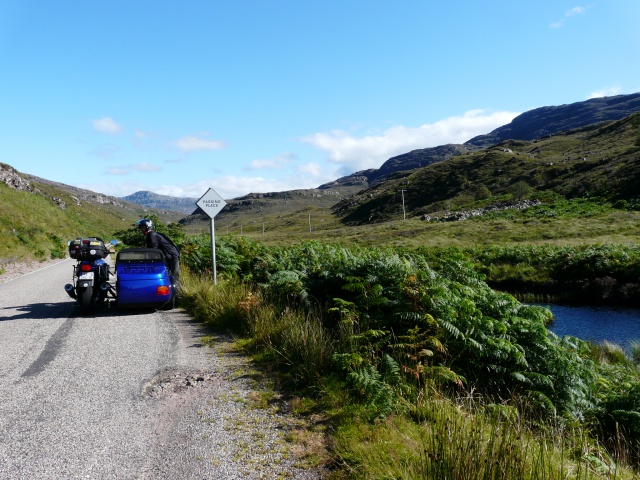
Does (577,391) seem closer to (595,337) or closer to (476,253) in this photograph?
(595,337)

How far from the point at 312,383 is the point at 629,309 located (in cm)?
1936

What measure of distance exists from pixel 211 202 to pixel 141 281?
3.24 metres

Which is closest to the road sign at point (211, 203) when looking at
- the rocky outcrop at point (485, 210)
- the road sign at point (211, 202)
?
the road sign at point (211, 202)

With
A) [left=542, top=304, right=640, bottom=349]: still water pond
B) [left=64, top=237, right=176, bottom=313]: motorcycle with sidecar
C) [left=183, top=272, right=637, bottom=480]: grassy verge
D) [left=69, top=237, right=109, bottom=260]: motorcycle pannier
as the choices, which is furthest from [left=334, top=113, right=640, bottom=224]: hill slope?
[left=69, top=237, right=109, bottom=260]: motorcycle pannier

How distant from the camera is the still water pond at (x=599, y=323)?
49.6 ft

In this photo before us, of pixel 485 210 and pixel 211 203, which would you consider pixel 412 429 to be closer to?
pixel 211 203

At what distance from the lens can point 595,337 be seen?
15117mm

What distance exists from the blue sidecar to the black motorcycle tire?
0.64 m

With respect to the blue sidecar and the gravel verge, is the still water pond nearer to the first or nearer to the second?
the gravel verge

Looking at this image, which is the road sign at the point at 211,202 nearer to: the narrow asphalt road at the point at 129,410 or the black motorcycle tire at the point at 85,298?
the black motorcycle tire at the point at 85,298

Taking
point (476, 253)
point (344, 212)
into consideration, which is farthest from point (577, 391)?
point (344, 212)

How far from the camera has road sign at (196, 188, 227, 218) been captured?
11820 mm

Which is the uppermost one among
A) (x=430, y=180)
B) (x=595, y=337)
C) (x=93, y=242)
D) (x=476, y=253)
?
(x=430, y=180)

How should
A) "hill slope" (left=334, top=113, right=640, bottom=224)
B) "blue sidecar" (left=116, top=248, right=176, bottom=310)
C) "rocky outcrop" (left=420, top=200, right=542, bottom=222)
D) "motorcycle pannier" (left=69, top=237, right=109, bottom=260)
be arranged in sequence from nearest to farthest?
1. "blue sidecar" (left=116, top=248, right=176, bottom=310)
2. "motorcycle pannier" (left=69, top=237, right=109, bottom=260)
3. "rocky outcrop" (left=420, top=200, right=542, bottom=222)
4. "hill slope" (left=334, top=113, right=640, bottom=224)
